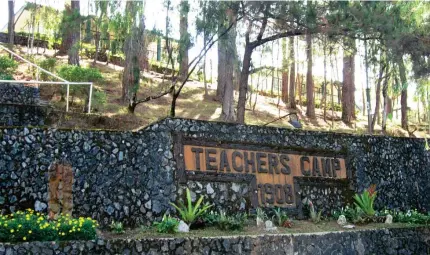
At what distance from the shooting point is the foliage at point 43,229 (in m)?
7.28

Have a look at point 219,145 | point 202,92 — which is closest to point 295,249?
point 219,145

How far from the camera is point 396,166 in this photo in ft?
44.2

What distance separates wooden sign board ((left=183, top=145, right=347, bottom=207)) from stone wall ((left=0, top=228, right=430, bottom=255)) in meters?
1.64

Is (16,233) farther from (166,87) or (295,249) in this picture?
(166,87)

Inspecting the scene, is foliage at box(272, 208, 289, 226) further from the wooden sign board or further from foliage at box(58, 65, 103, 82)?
foliage at box(58, 65, 103, 82)

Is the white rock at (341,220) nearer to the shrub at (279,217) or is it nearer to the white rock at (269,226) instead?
the shrub at (279,217)

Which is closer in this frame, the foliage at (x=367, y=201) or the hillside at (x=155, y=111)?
the foliage at (x=367, y=201)

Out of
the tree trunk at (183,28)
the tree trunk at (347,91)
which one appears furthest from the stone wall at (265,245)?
the tree trunk at (347,91)

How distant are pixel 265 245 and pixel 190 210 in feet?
4.93

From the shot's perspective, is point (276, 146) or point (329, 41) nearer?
point (276, 146)

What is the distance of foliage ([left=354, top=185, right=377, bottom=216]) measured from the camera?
1177cm

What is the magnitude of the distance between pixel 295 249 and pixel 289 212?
6.23ft

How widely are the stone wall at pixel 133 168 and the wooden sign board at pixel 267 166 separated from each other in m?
0.23

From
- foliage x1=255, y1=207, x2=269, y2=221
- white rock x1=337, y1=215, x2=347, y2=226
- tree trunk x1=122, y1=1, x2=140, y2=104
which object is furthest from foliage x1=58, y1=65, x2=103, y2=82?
white rock x1=337, y1=215, x2=347, y2=226
